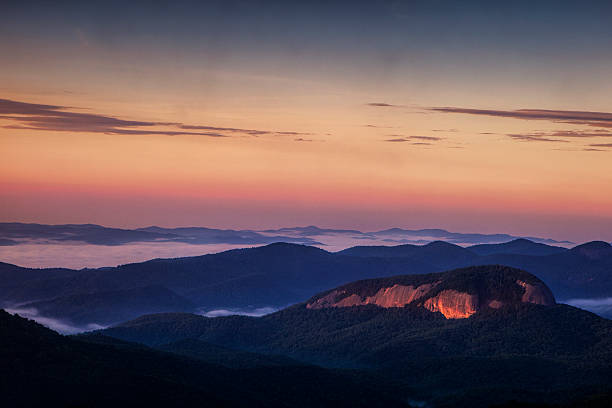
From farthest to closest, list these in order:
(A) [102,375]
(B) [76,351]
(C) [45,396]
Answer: (B) [76,351] → (A) [102,375] → (C) [45,396]

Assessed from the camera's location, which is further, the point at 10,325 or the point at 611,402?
the point at 10,325

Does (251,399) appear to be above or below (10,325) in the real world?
below

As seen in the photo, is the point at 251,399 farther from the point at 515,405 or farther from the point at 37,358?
the point at 515,405

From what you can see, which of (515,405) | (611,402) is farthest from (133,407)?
(611,402)

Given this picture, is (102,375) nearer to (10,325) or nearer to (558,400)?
(10,325)

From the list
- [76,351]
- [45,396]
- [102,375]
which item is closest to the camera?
[45,396]

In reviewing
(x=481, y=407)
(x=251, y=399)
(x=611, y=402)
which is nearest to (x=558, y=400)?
(x=481, y=407)

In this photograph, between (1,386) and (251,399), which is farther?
(251,399)
